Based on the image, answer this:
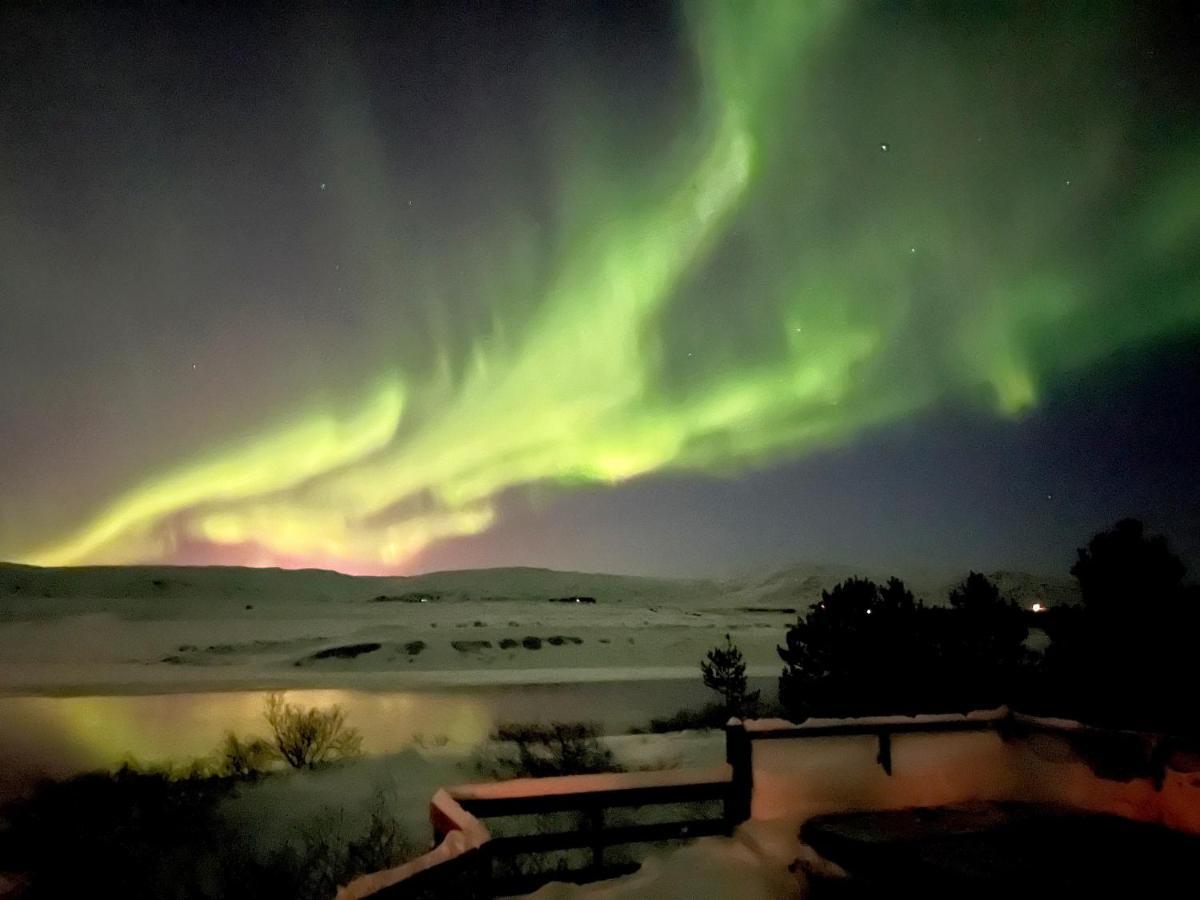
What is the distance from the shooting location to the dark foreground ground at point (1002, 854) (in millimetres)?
4891

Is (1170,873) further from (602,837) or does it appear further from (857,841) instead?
(602,837)

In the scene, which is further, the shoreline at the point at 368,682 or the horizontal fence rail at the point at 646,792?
the shoreline at the point at 368,682

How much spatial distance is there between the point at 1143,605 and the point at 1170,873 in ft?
31.9

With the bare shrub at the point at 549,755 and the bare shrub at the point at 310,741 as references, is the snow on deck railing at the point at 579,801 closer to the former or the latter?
the bare shrub at the point at 549,755

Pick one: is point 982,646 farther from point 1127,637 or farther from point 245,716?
point 245,716

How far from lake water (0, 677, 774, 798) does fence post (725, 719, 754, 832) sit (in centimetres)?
1426

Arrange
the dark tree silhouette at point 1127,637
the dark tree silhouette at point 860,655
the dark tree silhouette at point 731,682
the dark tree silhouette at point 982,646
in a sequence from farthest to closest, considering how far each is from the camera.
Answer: the dark tree silhouette at point 731,682, the dark tree silhouette at point 860,655, the dark tree silhouette at point 982,646, the dark tree silhouette at point 1127,637

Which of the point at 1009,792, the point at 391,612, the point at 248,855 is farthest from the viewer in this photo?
the point at 391,612

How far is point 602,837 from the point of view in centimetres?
643

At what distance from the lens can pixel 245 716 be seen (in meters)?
26.0

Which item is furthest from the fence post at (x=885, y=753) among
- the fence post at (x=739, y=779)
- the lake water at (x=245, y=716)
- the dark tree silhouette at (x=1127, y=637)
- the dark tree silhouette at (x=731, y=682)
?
the dark tree silhouette at (x=731, y=682)

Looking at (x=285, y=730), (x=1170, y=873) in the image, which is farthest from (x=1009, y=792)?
(x=285, y=730)

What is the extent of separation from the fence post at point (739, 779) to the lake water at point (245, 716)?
46.8 feet

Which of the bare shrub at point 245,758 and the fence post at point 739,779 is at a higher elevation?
the fence post at point 739,779
